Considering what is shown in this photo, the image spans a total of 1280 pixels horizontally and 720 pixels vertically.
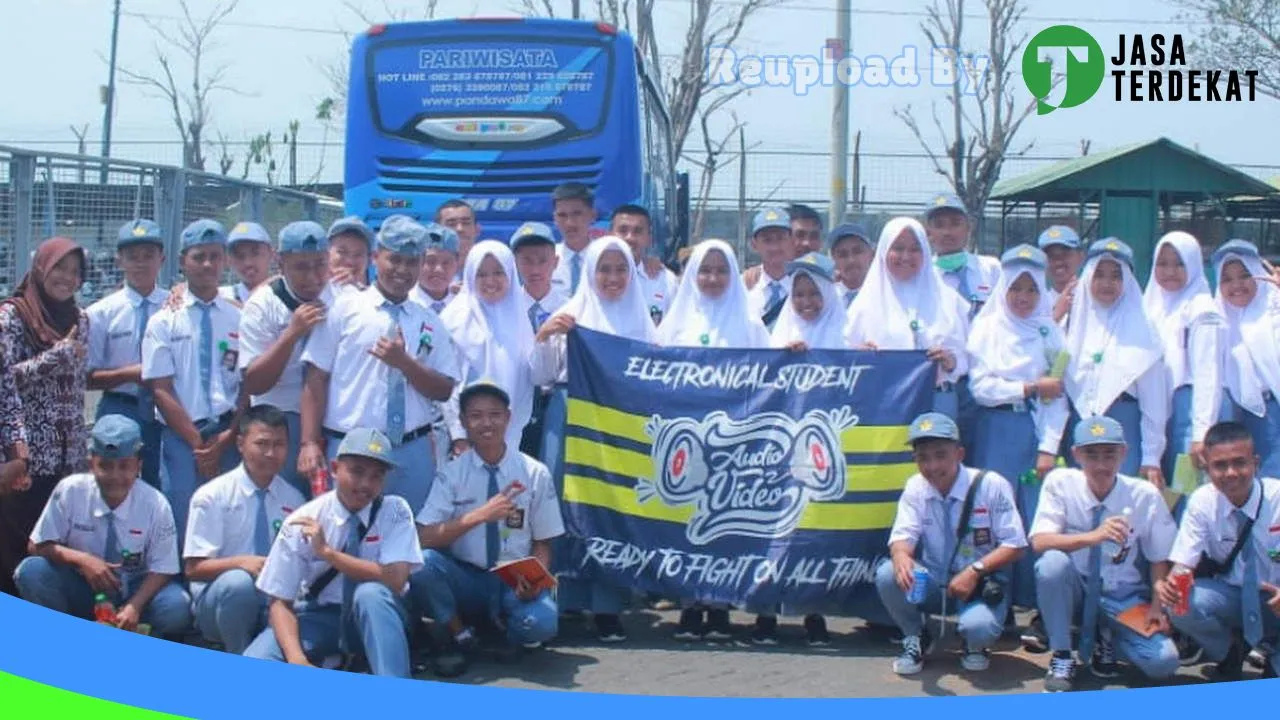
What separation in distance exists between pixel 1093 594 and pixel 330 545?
2.94m

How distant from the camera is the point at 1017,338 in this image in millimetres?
6008

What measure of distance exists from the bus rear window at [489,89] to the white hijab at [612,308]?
179 inches

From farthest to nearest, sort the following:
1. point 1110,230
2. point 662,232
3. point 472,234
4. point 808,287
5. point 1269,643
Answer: point 1110,230, point 662,232, point 472,234, point 808,287, point 1269,643

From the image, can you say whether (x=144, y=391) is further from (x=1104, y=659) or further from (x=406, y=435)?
(x=1104, y=659)

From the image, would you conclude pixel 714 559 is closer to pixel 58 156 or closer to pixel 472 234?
pixel 472 234

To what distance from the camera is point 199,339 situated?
5859 millimetres

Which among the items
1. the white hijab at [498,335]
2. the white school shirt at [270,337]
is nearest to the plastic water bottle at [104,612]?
the white school shirt at [270,337]

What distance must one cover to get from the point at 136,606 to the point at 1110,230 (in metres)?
10.8

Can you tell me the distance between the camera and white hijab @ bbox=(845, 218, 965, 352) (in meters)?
6.16

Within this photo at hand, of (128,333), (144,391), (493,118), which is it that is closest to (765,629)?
(144,391)

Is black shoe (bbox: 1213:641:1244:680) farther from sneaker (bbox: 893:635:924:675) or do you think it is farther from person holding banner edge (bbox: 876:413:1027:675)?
sneaker (bbox: 893:635:924:675)

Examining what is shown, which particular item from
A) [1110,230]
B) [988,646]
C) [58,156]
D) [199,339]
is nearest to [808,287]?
[988,646]

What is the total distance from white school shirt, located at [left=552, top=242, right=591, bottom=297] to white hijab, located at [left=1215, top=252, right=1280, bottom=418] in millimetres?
3098

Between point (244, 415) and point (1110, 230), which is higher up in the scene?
point (1110, 230)
